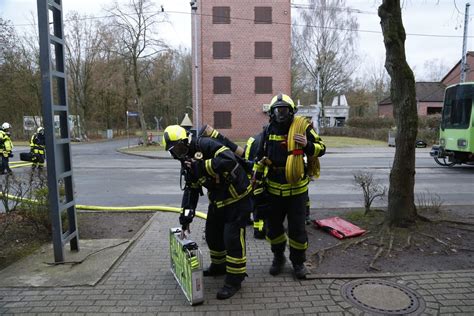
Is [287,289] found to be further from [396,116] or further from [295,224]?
[396,116]

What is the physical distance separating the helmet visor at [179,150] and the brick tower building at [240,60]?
28472 mm

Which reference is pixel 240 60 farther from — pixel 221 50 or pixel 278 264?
pixel 278 264

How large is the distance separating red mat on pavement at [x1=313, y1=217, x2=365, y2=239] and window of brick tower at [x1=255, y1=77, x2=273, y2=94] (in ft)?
91.5

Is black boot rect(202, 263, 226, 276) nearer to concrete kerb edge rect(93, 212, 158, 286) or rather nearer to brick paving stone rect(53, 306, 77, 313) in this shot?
concrete kerb edge rect(93, 212, 158, 286)

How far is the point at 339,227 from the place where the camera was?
5.52 m

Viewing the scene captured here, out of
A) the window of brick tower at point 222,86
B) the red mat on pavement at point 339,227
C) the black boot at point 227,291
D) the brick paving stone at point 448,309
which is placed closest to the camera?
the brick paving stone at point 448,309

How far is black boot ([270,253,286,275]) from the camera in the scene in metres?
4.18

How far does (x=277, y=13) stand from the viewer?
3203 centimetres

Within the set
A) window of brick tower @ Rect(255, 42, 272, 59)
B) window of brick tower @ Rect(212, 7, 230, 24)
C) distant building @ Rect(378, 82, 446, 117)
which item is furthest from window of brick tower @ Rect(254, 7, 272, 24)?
distant building @ Rect(378, 82, 446, 117)

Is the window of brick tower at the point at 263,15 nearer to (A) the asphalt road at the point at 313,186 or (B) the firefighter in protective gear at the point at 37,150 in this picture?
(A) the asphalt road at the point at 313,186

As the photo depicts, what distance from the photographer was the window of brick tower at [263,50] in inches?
1280

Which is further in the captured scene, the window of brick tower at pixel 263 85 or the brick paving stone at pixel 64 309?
the window of brick tower at pixel 263 85

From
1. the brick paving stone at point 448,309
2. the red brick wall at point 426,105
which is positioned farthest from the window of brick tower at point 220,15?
the brick paving stone at point 448,309

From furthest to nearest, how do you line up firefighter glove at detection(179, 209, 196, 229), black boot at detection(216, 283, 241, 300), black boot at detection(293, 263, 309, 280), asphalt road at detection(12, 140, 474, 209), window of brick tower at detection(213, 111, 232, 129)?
window of brick tower at detection(213, 111, 232, 129)
asphalt road at detection(12, 140, 474, 209)
black boot at detection(293, 263, 309, 280)
firefighter glove at detection(179, 209, 196, 229)
black boot at detection(216, 283, 241, 300)
